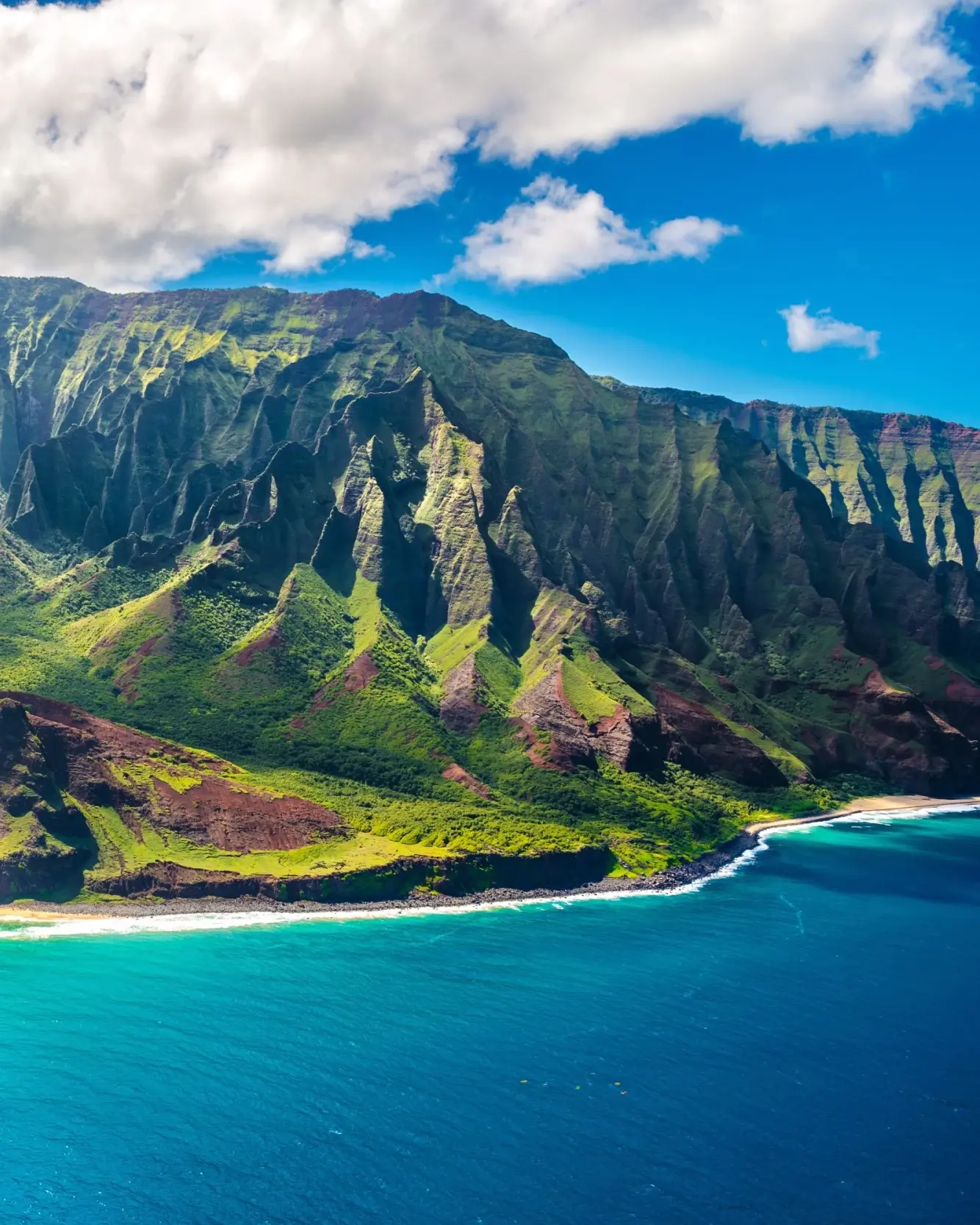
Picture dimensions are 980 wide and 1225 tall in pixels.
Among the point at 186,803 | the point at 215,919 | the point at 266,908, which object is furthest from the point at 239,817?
the point at 215,919

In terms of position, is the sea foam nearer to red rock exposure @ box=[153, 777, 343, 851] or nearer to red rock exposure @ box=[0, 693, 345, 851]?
red rock exposure @ box=[0, 693, 345, 851]

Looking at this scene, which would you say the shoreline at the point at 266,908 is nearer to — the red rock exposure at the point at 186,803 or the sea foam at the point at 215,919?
the sea foam at the point at 215,919

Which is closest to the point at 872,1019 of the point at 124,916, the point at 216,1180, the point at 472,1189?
the point at 472,1189

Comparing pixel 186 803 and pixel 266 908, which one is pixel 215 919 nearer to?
pixel 266 908

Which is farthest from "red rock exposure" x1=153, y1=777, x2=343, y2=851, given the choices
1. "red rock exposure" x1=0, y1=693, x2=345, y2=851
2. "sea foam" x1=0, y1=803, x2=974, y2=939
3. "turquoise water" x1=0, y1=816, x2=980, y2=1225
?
"turquoise water" x1=0, y1=816, x2=980, y2=1225

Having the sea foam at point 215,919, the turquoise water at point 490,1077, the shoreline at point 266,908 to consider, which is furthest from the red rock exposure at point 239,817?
the turquoise water at point 490,1077

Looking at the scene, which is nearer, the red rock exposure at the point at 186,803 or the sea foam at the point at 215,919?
the sea foam at the point at 215,919
